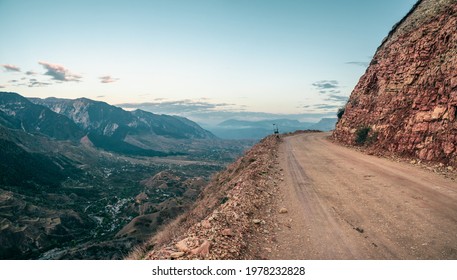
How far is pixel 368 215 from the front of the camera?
11.2m

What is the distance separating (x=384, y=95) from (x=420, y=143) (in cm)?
897

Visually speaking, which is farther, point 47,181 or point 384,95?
point 47,181

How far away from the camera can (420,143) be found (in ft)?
66.6

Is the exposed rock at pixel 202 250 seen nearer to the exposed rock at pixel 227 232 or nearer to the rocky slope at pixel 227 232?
the rocky slope at pixel 227 232

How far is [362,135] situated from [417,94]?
709 centimetres

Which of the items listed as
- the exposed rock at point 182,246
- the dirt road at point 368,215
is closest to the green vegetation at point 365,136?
the dirt road at point 368,215

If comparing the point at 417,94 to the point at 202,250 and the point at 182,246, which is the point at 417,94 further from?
the point at 182,246

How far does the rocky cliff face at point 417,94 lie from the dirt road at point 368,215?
3184 mm

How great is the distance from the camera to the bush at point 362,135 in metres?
28.5

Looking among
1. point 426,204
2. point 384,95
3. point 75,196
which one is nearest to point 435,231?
point 426,204

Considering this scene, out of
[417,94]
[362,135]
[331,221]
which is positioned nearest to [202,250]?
[331,221]

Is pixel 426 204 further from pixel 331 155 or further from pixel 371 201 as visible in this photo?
pixel 331 155
